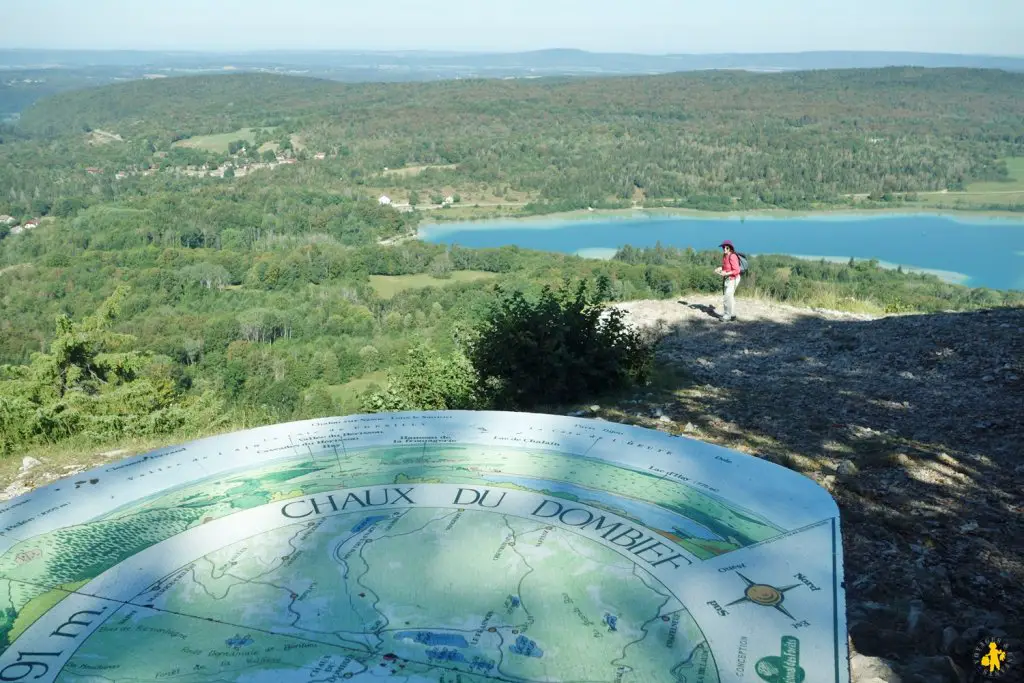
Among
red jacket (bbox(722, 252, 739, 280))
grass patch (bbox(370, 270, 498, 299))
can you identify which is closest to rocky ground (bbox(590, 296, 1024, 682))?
red jacket (bbox(722, 252, 739, 280))

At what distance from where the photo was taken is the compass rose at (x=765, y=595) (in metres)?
2.58

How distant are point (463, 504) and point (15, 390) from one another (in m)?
7.45

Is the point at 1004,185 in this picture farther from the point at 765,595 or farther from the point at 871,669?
the point at 765,595

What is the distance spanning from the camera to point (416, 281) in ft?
148

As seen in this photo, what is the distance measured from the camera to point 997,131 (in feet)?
A: 301

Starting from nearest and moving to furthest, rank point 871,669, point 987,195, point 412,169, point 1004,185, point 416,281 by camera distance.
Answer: point 871,669, point 416,281, point 987,195, point 1004,185, point 412,169

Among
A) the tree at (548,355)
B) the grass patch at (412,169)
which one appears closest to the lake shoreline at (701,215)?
the grass patch at (412,169)

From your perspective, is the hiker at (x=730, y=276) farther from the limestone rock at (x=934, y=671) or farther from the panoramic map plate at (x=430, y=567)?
the limestone rock at (x=934, y=671)

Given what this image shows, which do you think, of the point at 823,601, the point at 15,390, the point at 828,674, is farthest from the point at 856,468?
the point at 15,390

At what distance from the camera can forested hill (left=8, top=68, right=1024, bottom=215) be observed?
8319 centimetres

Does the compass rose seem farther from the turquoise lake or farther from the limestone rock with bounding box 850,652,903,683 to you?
the turquoise lake

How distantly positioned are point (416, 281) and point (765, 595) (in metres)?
43.0

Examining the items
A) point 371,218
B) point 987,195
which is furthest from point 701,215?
point 371,218

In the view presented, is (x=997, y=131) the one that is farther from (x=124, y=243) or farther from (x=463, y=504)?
(x=463, y=504)
